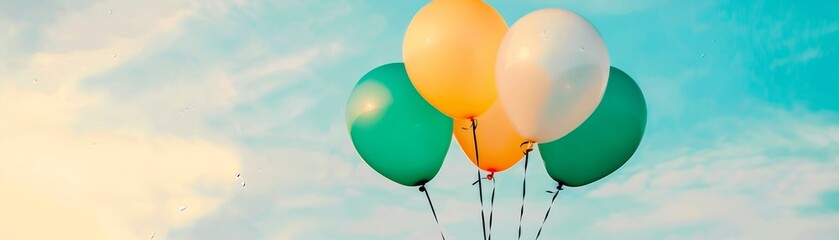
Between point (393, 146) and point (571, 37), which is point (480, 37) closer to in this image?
point (571, 37)

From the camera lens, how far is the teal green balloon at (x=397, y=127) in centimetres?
627

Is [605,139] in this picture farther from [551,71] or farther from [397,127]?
[397,127]

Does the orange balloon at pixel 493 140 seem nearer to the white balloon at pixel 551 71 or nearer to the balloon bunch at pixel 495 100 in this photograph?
the balloon bunch at pixel 495 100

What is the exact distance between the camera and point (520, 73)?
5.55 metres

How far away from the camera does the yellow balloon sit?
19.0ft

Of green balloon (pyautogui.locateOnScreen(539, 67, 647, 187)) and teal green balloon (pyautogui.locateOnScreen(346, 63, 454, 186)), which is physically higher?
green balloon (pyautogui.locateOnScreen(539, 67, 647, 187))

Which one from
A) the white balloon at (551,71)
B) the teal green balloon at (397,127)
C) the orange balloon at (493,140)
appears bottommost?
the teal green balloon at (397,127)

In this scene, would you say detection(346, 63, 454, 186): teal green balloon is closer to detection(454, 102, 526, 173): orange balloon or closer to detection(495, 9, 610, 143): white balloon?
detection(454, 102, 526, 173): orange balloon

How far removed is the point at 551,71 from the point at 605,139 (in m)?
0.93

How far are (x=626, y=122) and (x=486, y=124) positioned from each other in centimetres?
97

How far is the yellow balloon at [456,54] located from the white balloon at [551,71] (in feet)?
0.54

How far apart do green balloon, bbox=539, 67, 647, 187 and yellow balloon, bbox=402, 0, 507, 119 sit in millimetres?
670

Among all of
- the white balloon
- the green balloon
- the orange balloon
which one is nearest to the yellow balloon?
the white balloon

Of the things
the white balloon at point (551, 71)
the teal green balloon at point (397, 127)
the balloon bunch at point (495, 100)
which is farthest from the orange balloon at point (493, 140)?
the white balloon at point (551, 71)
